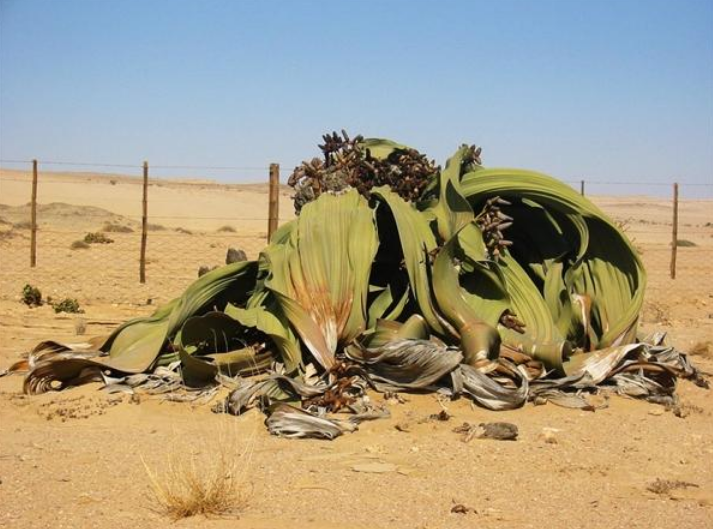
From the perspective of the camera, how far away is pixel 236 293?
715cm

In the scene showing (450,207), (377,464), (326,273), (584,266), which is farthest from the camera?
(584,266)

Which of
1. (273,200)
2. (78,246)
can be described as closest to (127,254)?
(78,246)

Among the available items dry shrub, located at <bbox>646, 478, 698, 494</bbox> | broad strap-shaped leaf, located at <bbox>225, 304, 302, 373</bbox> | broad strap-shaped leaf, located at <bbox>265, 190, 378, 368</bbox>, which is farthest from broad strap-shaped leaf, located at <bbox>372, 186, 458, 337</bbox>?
dry shrub, located at <bbox>646, 478, 698, 494</bbox>

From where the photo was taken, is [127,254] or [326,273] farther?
[127,254]

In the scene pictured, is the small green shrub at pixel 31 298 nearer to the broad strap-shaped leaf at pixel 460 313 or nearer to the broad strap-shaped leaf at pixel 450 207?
the broad strap-shaped leaf at pixel 450 207

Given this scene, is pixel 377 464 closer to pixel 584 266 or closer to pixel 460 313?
pixel 460 313

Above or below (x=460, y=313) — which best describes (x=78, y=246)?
below

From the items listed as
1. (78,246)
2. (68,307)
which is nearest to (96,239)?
(78,246)

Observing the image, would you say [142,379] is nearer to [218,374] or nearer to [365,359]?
[218,374]

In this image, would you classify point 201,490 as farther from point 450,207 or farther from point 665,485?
point 450,207

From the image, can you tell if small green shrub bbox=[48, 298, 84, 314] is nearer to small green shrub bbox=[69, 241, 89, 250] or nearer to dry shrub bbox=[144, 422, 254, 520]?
dry shrub bbox=[144, 422, 254, 520]

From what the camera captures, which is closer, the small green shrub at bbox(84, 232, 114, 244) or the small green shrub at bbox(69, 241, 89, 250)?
the small green shrub at bbox(69, 241, 89, 250)

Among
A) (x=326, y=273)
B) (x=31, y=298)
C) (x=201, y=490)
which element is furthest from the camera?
(x=31, y=298)

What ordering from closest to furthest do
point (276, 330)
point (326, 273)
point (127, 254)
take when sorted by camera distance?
point (276, 330), point (326, 273), point (127, 254)
